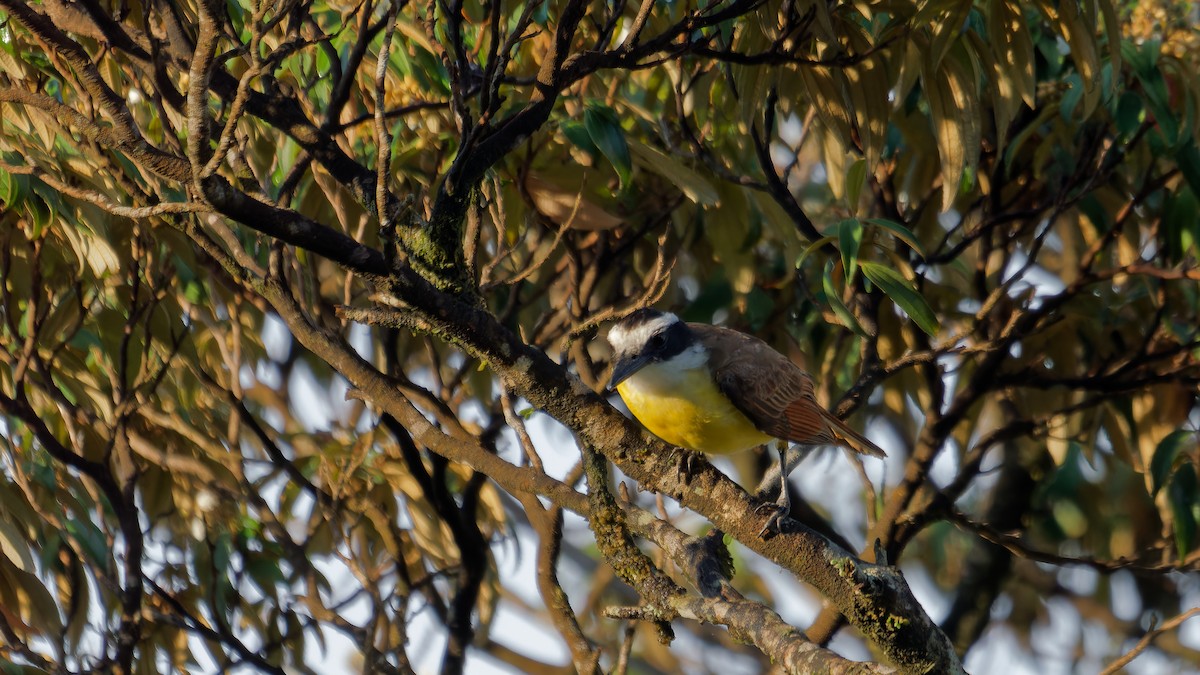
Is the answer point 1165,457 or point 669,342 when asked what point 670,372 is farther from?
point 1165,457

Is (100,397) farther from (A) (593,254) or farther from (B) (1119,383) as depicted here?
(B) (1119,383)

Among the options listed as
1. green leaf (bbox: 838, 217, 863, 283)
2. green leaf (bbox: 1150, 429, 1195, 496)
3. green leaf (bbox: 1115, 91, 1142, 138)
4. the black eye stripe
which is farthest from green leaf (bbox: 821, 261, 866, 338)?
green leaf (bbox: 1150, 429, 1195, 496)

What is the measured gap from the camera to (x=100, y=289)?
187 inches

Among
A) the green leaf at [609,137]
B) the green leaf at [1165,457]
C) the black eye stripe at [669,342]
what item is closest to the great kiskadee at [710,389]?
the black eye stripe at [669,342]

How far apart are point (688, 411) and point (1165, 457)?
184 centimetres

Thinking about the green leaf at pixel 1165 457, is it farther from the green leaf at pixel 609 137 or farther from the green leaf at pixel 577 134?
the green leaf at pixel 577 134

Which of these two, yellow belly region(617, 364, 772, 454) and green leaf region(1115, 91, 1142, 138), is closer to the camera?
yellow belly region(617, 364, 772, 454)

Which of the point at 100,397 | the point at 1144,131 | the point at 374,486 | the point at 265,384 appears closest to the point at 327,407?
the point at 265,384

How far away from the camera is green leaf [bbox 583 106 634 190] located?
12.5ft

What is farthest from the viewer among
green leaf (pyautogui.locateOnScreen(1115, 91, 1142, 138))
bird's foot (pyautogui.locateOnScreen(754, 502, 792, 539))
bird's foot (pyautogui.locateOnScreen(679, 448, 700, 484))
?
green leaf (pyautogui.locateOnScreen(1115, 91, 1142, 138))

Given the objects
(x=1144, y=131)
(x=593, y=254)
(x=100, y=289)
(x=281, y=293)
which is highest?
(x=1144, y=131)

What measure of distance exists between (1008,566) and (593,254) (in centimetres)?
312

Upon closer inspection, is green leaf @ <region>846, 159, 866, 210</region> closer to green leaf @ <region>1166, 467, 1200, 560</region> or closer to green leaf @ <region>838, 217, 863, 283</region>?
green leaf @ <region>838, 217, 863, 283</region>

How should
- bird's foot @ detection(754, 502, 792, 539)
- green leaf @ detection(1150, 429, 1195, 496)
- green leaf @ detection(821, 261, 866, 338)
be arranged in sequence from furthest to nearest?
green leaf @ detection(1150, 429, 1195, 496)
green leaf @ detection(821, 261, 866, 338)
bird's foot @ detection(754, 502, 792, 539)
